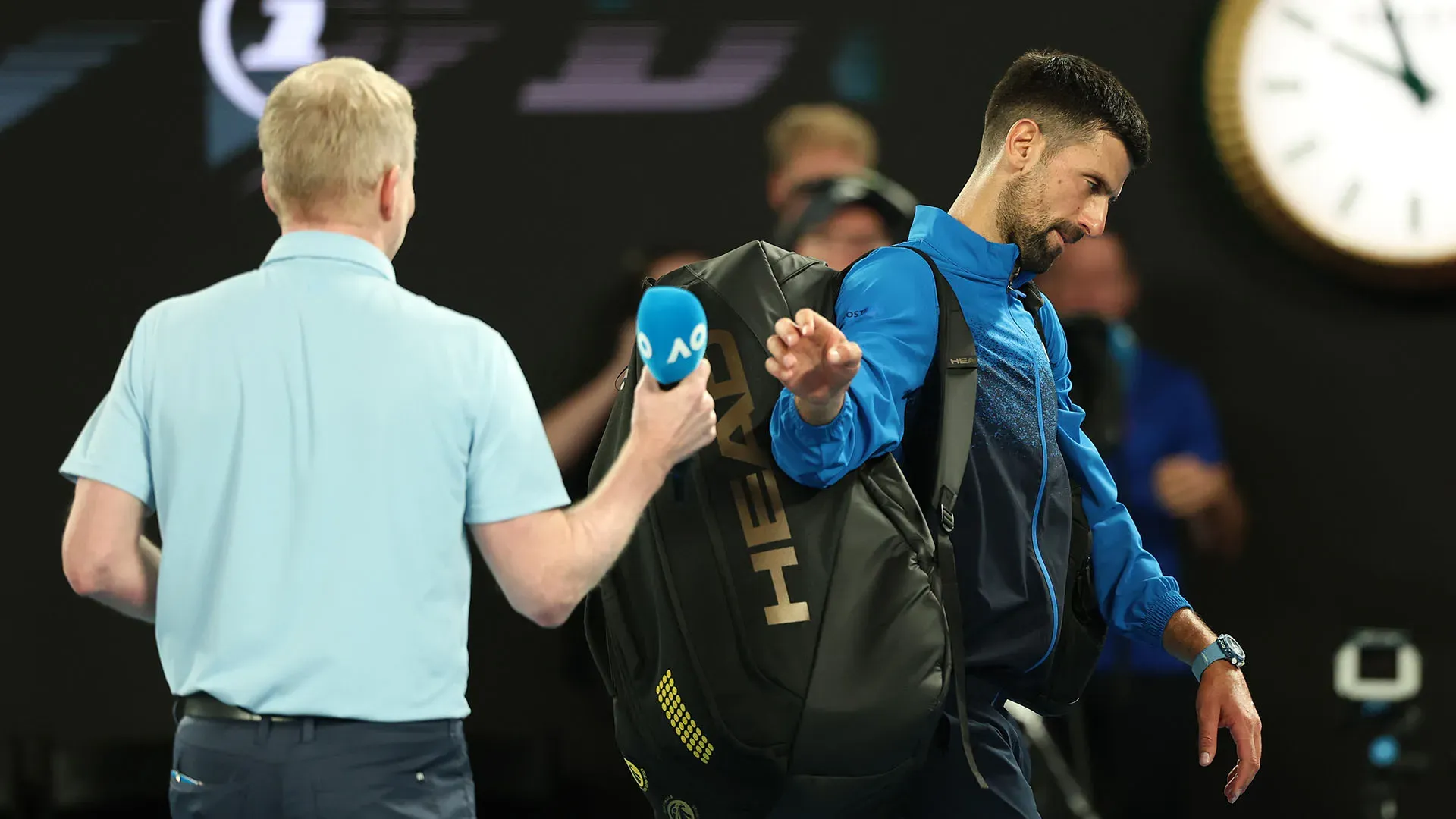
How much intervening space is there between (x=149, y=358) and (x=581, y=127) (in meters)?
2.76

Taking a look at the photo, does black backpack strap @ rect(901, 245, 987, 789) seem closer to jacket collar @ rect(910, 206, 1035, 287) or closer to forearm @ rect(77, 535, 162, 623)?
jacket collar @ rect(910, 206, 1035, 287)

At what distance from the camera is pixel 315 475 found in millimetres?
1546

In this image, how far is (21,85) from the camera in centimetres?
428

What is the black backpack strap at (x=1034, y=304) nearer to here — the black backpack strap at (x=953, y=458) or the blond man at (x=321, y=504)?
the black backpack strap at (x=953, y=458)

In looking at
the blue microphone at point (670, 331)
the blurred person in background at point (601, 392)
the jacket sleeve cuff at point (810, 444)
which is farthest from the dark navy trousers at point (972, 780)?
the blurred person in background at point (601, 392)

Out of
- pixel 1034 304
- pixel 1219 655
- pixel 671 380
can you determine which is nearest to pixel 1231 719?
pixel 1219 655

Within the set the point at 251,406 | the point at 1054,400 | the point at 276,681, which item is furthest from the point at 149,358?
the point at 1054,400

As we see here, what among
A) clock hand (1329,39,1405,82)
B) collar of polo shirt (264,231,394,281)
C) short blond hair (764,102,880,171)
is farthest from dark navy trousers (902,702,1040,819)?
clock hand (1329,39,1405,82)

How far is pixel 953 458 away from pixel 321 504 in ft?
2.80

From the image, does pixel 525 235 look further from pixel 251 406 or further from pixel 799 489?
pixel 251 406

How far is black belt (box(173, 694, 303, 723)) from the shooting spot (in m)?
1.54

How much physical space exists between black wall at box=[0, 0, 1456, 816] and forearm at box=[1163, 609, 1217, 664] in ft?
7.04

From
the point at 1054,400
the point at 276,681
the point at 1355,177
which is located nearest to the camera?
the point at 276,681

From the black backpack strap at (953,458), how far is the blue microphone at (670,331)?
485 millimetres
